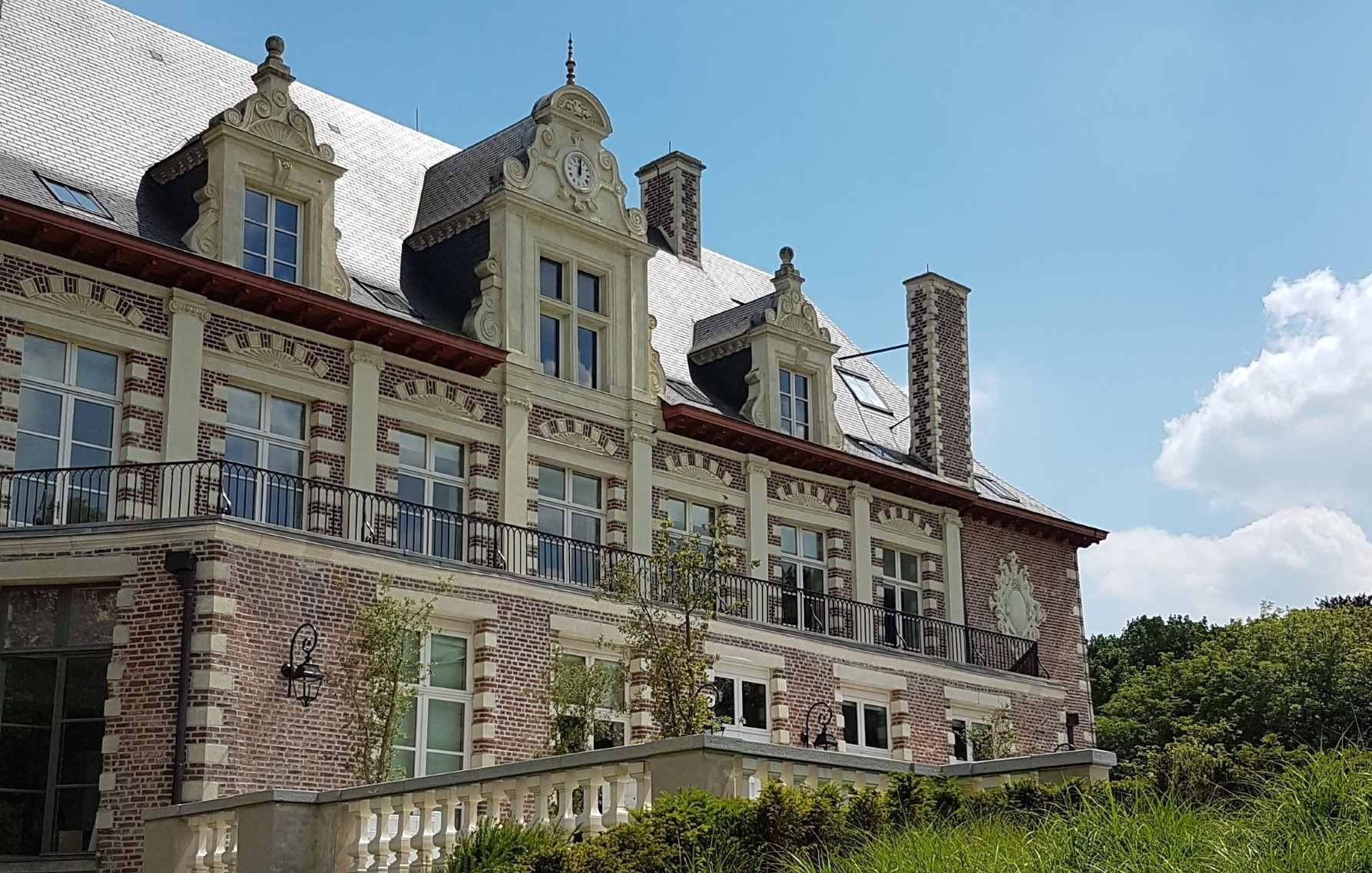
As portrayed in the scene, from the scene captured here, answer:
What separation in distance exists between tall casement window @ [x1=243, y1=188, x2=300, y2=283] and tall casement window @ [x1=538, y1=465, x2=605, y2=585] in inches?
191

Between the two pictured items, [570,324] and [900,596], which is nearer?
[570,324]

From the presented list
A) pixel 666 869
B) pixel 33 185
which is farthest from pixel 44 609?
pixel 666 869

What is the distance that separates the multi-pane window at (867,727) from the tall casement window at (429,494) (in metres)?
7.35

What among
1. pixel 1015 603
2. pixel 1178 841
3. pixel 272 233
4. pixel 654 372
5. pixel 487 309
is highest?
pixel 272 233

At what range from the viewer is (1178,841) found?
31.0ft

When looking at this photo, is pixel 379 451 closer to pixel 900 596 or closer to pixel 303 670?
pixel 303 670

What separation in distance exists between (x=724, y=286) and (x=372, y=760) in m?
16.9

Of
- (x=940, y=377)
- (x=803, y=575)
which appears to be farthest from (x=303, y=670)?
(x=940, y=377)

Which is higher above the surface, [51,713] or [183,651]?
[183,651]

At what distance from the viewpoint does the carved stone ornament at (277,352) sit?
2123cm

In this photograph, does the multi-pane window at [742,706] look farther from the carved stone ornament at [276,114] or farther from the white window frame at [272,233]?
the carved stone ornament at [276,114]

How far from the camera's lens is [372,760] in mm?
18609

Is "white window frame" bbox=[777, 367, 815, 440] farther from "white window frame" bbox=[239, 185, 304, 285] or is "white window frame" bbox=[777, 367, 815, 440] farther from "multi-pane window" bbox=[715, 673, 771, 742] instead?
"white window frame" bbox=[239, 185, 304, 285]

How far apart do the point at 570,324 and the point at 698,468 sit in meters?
3.32
